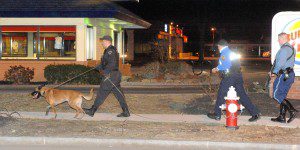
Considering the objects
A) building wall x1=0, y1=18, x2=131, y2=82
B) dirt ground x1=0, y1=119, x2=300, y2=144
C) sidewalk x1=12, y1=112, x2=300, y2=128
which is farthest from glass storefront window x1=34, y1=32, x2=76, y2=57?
dirt ground x1=0, y1=119, x2=300, y2=144

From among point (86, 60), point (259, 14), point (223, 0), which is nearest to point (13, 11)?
point (86, 60)

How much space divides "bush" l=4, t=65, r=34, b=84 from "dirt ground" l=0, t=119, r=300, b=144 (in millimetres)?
10162

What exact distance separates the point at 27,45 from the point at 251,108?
47.3 ft

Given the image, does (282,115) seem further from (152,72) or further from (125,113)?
(152,72)

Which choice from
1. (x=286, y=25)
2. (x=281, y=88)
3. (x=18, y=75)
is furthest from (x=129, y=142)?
(x=18, y=75)

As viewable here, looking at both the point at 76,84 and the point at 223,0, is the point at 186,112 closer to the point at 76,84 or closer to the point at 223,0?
the point at 76,84

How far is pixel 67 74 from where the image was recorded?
68.8 feet

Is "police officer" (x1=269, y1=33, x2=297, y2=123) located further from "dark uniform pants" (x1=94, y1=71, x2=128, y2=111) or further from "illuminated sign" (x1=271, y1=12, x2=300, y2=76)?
"illuminated sign" (x1=271, y1=12, x2=300, y2=76)

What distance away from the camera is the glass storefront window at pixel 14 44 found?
23516 mm

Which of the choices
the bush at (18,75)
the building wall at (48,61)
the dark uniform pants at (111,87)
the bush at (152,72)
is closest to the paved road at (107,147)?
the dark uniform pants at (111,87)

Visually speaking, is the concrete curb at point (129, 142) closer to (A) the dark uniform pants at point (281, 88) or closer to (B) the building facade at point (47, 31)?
(A) the dark uniform pants at point (281, 88)

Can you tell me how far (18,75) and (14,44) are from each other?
250 centimetres

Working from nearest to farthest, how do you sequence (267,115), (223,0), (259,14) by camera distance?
1. (267,115)
2. (223,0)
3. (259,14)

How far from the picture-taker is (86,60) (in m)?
23.5
